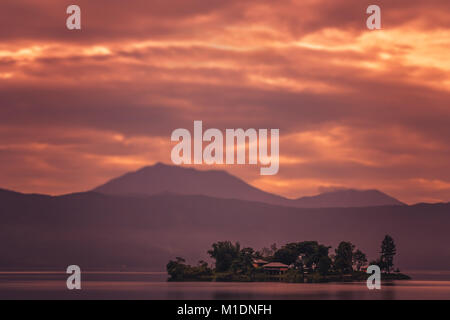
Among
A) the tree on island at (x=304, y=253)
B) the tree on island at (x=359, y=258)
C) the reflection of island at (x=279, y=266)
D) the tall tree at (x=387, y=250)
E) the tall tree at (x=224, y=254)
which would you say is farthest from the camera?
the tall tree at (x=387, y=250)

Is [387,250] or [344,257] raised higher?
[387,250]

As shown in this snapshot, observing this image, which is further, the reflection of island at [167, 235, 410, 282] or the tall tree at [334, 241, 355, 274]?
the reflection of island at [167, 235, 410, 282]

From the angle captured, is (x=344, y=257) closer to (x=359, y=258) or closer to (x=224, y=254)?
(x=359, y=258)

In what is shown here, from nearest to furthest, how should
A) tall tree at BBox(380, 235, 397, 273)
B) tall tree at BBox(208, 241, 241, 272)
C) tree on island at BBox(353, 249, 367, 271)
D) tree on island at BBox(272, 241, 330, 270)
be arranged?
tree on island at BBox(272, 241, 330, 270)
tall tree at BBox(208, 241, 241, 272)
tree on island at BBox(353, 249, 367, 271)
tall tree at BBox(380, 235, 397, 273)

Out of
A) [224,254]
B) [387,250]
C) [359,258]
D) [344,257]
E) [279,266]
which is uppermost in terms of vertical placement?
[387,250]

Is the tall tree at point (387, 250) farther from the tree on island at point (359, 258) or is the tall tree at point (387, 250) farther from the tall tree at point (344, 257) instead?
the tall tree at point (344, 257)

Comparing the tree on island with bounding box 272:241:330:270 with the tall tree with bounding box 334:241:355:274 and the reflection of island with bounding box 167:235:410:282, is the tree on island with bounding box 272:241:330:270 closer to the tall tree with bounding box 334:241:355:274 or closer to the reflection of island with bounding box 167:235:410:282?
the reflection of island with bounding box 167:235:410:282

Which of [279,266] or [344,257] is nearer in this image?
[344,257]

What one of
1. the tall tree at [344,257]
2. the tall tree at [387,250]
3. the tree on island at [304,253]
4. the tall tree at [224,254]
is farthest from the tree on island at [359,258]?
the tall tree at [224,254]

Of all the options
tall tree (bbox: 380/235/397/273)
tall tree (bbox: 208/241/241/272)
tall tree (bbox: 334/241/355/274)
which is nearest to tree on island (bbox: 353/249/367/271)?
tall tree (bbox: 380/235/397/273)

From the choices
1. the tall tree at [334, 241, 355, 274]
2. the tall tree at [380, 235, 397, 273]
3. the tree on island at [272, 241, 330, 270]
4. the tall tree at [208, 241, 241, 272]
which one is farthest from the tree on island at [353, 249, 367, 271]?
the tall tree at [208, 241, 241, 272]

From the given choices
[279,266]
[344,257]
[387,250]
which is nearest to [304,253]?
[279,266]

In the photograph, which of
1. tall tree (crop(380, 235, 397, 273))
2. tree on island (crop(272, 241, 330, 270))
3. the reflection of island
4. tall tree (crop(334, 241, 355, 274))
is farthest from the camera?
tall tree (crop(380, 235, 397, 273))
